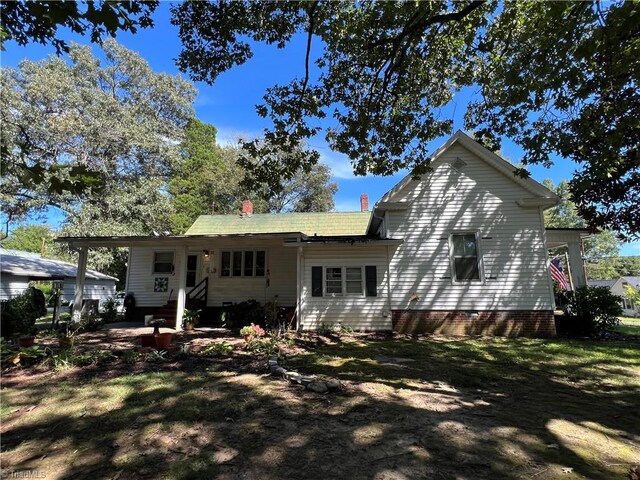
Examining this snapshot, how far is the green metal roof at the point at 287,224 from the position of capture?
18672 millimetres

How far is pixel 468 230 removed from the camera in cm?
1264

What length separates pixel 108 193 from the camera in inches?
965

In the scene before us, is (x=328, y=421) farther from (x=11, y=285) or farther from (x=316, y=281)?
(x=11, y=285)

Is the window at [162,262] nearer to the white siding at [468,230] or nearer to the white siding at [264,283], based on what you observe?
the white siding at [264,283]

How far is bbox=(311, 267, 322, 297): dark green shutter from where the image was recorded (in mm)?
13062

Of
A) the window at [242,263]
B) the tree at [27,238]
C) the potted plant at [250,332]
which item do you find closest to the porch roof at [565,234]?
the potted plant at [250,332]

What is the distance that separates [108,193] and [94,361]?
66.0 ft

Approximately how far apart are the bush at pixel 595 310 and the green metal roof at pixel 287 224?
31.9 feet

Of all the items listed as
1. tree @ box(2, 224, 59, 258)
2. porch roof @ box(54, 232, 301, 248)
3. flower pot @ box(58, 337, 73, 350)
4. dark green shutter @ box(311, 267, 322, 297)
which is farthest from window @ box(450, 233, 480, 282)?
tree @ box(2, 224, 59, 258)

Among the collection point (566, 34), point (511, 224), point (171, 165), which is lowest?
point (511, 224)

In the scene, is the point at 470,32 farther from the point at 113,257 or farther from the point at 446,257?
the point at 113,257

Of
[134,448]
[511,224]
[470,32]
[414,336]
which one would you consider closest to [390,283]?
[414,336]

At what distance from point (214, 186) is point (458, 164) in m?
24.4

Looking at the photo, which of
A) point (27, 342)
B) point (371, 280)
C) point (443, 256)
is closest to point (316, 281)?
point (371, 280)
